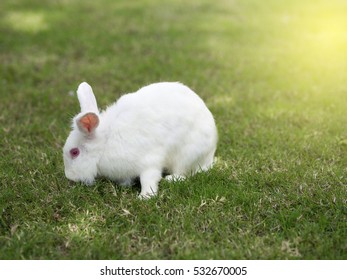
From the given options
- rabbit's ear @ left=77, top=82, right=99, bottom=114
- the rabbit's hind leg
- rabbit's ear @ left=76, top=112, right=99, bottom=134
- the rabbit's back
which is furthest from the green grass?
rabbit's ear @ left=77, top=82, right=99, bottom=114

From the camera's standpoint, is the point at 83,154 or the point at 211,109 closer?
the point at 83,154

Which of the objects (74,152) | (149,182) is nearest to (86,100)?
(74,152)

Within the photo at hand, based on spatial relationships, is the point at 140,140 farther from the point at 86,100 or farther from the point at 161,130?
the point at 86,100

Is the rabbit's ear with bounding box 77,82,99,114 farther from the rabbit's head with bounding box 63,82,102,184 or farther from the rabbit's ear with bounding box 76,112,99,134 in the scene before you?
the rabbit's ear with bounding box 76,112,99,134

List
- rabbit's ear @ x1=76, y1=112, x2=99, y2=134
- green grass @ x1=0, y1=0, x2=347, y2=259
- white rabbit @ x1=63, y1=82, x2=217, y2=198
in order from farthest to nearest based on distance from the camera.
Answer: white rabbit @ x1=63, y1=82, x2=217, y2=198 < rabbit's ear @ x1=76, y1=112, x2=99, y2=134 < green grass @ x1=0, y1=0, x2=347, y2=259

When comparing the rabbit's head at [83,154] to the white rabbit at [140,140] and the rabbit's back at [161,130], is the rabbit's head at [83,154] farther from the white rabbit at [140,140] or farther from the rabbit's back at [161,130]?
the rabbit's back at [161,130]

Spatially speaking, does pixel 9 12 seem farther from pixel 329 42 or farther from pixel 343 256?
pixel 343 256

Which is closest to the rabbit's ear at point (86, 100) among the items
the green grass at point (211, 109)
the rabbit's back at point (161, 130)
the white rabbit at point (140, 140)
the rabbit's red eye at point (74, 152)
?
the white rabbit at point (140, 140)
